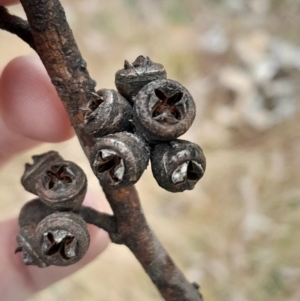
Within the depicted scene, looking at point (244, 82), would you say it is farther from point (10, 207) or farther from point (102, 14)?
point (10, 207)

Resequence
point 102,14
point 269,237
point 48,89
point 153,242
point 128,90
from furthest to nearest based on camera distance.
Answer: point 102,14
point 269,237
point 48,89
point 153,242
point 128,90

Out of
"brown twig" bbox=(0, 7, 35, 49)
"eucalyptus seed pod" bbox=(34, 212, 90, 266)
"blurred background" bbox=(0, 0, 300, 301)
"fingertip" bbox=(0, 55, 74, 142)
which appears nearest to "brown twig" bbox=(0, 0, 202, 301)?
"brown twig" bbox=(0, 7, 35, 49)

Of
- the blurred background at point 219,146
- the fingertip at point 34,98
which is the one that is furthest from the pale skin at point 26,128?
the blurred background at point 219,146

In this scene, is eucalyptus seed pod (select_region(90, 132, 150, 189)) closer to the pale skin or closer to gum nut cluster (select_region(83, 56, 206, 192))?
gum nut cluster (select_region(83, 56, 206, 192))

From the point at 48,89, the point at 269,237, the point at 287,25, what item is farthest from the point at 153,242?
the point at 287,25

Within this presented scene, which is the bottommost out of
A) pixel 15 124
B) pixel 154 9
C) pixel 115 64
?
pixel 15 124

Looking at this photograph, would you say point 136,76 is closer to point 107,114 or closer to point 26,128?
point 107,114
